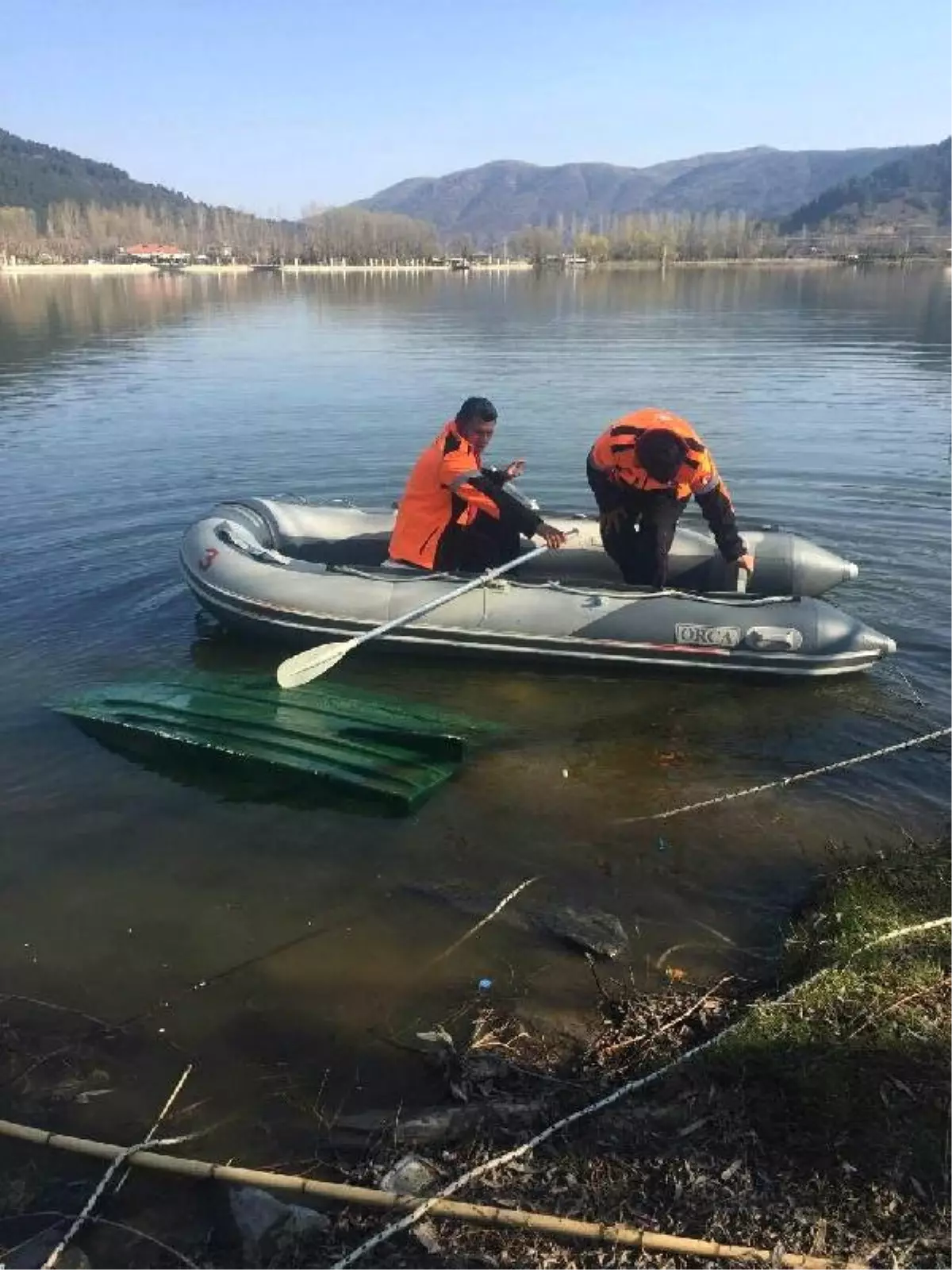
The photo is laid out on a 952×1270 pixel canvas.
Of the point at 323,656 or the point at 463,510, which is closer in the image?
the point at 323,656

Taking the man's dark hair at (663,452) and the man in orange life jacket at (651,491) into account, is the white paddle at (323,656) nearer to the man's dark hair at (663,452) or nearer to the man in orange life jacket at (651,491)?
the man in orange life jacket at (651,491)

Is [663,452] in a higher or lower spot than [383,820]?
higher

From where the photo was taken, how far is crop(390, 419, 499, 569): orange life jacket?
7242 millimetres

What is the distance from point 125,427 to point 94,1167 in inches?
577

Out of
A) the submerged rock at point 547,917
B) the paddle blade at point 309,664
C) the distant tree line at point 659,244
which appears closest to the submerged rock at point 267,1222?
the submerged rock at point 547,917

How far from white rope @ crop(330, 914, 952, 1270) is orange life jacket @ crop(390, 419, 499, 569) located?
182 inches

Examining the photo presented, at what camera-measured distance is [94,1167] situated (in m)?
3.20

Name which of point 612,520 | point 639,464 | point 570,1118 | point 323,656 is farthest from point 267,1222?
point 612,520

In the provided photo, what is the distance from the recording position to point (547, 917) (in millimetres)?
4555

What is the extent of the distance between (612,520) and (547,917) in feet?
13.1

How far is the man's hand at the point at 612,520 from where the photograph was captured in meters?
7.61

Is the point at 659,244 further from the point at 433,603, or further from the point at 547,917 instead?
the point at 547,917

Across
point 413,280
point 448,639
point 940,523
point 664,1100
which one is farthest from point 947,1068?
point 413,280

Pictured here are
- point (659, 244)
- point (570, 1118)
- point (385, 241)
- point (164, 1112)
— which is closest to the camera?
point (570, 1118)
